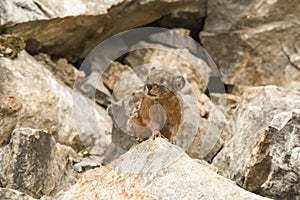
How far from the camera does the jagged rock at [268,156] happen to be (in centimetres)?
816

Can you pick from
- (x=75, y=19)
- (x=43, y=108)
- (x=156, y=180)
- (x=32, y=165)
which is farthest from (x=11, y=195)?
(x=75, y=19)

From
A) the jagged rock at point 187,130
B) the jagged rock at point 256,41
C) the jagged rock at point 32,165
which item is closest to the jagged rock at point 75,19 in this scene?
the jagged rock at point 256,41

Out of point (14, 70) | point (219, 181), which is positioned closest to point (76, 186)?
point (219, 181)

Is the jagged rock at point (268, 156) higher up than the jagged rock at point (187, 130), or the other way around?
the jagged rock at point (268, 156)

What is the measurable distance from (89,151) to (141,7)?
118 inches

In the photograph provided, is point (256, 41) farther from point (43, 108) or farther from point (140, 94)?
point (43, 108)

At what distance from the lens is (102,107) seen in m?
11.7

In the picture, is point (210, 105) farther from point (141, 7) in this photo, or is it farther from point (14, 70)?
point (14, 70)

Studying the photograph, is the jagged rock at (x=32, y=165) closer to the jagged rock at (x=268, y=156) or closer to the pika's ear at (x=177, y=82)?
the pika's ear at (x=177, y=82)

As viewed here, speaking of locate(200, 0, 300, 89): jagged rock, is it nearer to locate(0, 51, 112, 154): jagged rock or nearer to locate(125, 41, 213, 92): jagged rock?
locate(125, 41, 213, 92): jagged rock

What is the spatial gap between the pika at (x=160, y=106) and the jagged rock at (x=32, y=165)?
1.17 meters

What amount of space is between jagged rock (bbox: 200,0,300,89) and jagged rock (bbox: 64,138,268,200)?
498 cm

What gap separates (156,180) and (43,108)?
11.4 ft

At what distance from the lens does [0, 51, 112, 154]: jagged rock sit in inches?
391
